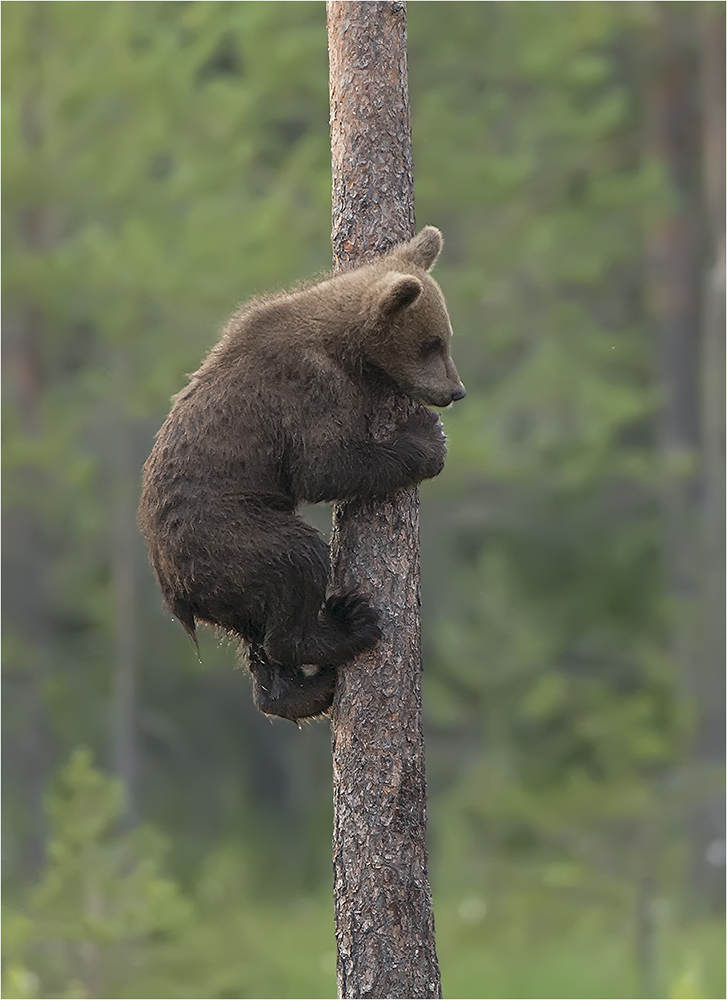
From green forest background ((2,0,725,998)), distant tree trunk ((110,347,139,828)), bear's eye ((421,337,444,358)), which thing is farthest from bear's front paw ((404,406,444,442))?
distant tree trunk ((110,347,139,828))

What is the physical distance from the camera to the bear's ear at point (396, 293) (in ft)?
14.3

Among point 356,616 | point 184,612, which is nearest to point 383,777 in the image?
point 356,616

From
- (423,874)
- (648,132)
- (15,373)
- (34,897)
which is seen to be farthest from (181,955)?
(648,132)

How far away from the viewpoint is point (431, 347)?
4.61 m

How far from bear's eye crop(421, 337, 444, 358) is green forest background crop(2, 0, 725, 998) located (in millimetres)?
7174

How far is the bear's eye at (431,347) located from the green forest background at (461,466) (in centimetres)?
717

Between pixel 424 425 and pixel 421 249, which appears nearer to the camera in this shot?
pixel 424 425

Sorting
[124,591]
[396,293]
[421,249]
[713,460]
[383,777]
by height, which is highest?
[713,460]

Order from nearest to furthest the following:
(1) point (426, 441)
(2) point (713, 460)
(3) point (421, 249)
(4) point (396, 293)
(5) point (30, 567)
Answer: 1. (4) point (396, 293)
2. (1) point (426, 441)
3. (3) point (421, 249)
4. (5) point (30, 567)
5. (2) point (713, 460)

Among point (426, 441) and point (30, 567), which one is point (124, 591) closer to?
point (30, 567)

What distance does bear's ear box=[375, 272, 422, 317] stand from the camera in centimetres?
435

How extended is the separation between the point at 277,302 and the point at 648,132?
10729 millimetres

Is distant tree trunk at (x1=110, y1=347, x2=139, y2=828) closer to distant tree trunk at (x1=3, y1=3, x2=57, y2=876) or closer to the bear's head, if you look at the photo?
distant tree trunk at (x1=3, y1=3, x2=57, y2=876)

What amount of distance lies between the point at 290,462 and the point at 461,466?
27.3ft
